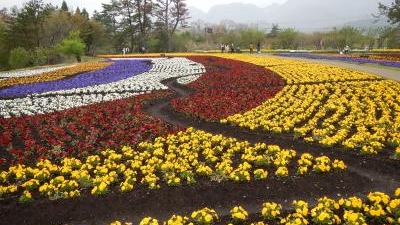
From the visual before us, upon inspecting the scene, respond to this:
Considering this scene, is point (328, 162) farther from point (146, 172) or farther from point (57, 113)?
point (57, 113)

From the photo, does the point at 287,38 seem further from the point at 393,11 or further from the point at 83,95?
the point at 83,95

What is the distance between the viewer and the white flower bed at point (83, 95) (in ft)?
64.8

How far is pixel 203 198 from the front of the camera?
9781 millimetres

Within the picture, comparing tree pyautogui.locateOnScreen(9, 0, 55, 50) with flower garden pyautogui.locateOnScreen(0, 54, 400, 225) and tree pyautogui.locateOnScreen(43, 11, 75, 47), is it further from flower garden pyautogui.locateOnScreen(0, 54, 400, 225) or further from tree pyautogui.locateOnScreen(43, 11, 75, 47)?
flower garden pyautogui.locateOnScreen(0, 54, 400, 225)

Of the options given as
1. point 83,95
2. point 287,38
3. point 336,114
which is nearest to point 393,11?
point 287,38

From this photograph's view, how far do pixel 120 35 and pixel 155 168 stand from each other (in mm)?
65423

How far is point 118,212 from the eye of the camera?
9297mm

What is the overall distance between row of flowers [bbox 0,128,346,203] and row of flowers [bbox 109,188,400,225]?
187 centimetres

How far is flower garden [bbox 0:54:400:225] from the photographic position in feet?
30.0

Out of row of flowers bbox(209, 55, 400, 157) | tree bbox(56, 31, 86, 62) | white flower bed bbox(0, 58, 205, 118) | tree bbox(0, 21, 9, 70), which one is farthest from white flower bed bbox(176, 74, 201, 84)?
tree bbox(0, 21, 9, 70)

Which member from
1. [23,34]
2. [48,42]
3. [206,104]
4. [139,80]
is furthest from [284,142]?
[48,42]

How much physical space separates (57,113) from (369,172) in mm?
13446

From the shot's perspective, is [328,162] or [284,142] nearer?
[328,162]

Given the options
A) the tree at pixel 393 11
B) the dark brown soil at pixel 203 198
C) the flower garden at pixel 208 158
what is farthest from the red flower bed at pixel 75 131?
the tree at pixel 393 11
